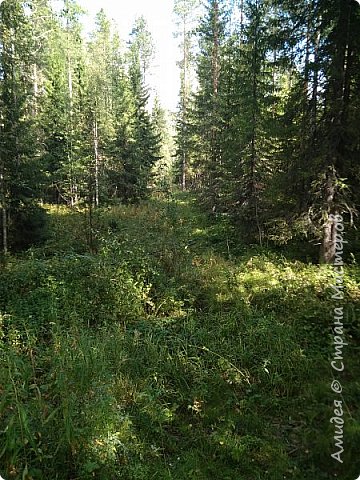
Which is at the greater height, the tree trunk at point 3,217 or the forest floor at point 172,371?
the tree trunk at point 3,217

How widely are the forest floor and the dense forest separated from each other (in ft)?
0.08

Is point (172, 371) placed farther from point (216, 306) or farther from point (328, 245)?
point (328, 245)

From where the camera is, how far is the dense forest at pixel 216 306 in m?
3.38

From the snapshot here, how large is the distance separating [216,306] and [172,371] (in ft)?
8.12

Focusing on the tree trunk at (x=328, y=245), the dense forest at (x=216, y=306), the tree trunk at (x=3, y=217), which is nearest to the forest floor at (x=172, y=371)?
the dense forest at (x=216, y=306)

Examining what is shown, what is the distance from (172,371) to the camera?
4.76 meters

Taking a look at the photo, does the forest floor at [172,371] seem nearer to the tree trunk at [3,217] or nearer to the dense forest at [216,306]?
the dense forest at [216,306]

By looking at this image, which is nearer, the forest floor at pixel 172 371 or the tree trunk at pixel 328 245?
the forest floor at pixel 172 371

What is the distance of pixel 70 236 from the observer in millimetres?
13039

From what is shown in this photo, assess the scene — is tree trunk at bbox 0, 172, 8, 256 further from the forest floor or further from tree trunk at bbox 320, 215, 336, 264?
tree trunk at bbox 320, 215, 336, 264

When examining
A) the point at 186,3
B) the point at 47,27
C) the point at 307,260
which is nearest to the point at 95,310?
the point at 307,260

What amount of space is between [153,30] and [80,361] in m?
39.0

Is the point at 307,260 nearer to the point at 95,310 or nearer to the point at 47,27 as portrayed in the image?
the point at 95,310

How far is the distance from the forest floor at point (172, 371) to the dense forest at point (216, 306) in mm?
24
